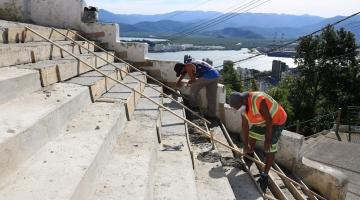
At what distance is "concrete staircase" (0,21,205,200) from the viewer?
94.0 inches

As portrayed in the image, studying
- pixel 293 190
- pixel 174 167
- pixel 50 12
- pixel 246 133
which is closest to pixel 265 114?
pixel 246 133

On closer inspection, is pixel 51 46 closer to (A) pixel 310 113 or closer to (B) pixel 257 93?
(B) pixel 257 93

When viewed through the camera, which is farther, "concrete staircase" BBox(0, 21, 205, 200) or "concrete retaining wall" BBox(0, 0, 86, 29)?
"concrete retaining wall" BBox(0, 0, 86, 29)

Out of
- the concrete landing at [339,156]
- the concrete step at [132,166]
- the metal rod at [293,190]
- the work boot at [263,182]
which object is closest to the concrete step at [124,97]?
the concrete step at [132,166]

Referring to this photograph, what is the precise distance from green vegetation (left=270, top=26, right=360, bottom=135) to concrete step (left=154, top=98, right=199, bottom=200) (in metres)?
25.9

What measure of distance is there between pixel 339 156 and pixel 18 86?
7.84 metres

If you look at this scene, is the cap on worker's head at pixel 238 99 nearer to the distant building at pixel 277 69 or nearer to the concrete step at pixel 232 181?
the concrete step at pixel 232 181

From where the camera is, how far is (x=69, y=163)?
2.63 meters

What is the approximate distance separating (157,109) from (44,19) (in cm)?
431

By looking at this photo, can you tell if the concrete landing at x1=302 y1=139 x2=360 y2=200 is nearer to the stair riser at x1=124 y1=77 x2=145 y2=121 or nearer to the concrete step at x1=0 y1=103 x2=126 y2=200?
the stair riser at x1=124 y1=77 x2=145 y2=121

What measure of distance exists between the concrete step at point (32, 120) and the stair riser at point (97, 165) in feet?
1.49

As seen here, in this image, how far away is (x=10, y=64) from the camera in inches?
160

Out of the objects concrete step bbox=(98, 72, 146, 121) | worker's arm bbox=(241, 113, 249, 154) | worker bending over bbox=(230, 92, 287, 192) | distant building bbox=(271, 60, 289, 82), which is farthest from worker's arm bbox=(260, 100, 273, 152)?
distant building bbox=(271, 60, 289, 82)

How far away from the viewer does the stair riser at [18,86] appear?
3180mm
